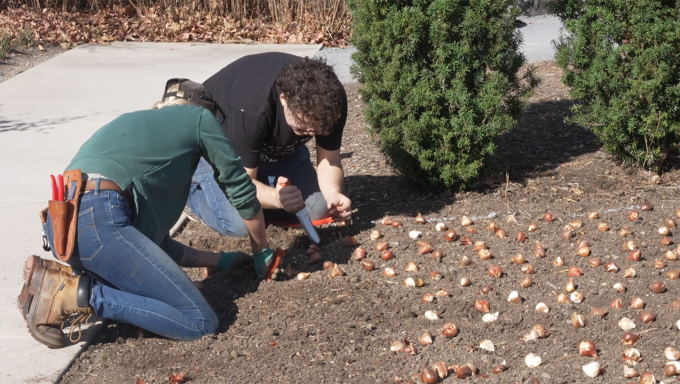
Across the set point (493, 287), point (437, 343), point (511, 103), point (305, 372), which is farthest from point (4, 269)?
point (511, 103)

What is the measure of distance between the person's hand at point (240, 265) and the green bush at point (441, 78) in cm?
135

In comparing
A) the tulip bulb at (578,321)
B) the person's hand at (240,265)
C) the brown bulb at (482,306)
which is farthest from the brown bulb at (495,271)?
the person's hand at (240,265)

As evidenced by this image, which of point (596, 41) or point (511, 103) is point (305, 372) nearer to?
point (511, 103)

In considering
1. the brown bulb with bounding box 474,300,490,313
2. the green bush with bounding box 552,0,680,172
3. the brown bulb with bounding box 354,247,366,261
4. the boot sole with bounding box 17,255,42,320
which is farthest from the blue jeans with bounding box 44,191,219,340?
the green bush with bounding box 552,0,680,172

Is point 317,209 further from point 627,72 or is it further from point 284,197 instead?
point 627,72

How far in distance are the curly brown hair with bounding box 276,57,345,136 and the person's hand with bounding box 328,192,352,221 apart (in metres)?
0.59

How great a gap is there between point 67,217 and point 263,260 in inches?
41.3

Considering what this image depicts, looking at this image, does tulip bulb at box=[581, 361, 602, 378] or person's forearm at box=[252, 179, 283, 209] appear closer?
tulip bulb at box=[581, 361, 602, 378]

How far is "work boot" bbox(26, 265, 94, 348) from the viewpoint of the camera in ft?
9.46

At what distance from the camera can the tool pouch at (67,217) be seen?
277 cm

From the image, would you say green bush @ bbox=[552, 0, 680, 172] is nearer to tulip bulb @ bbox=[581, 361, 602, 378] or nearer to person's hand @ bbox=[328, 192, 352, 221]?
person's hand @ bbox=[328, 192, 352, 221]

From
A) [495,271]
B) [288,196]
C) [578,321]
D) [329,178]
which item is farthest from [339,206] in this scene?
[578,321]

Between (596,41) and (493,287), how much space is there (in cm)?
199

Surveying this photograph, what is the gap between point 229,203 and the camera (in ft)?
13.3
